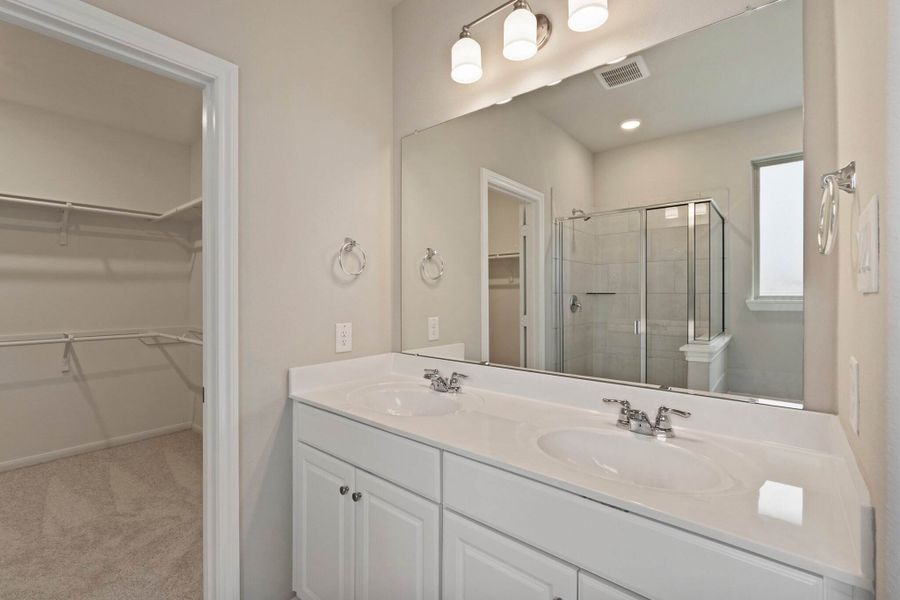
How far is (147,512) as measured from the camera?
2.36m

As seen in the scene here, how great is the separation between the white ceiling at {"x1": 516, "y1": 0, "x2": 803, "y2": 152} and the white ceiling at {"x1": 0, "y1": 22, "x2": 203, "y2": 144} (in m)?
2.37

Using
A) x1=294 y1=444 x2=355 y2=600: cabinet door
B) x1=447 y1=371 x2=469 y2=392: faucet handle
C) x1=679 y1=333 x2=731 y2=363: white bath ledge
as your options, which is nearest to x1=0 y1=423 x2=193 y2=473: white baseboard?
x1=294 y1=444 x2=355 y2=600: cabinet door

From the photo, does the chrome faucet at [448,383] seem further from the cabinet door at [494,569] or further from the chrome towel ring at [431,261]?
the cabinet door at [494,569]

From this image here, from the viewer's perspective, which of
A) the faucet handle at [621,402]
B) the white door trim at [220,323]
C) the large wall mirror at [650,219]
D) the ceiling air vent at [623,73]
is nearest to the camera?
the large wall mirror at [650,219]

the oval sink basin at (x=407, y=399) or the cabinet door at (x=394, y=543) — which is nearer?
the cabinet door at (x=394, y=543)

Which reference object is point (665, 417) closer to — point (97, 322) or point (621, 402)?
point (621, 402)

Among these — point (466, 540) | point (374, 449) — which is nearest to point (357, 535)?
point (374, 449)

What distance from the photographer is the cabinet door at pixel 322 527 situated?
4.52 feet

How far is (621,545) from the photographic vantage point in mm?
792

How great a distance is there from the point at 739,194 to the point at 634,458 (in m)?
0.78

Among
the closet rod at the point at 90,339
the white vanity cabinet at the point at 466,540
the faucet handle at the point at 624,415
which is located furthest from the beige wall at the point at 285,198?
the closet rod at the point at 90,339

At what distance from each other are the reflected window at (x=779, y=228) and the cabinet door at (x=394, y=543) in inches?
42.2

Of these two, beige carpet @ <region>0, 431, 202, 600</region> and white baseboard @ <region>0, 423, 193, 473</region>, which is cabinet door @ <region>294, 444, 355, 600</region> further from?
white baseboard @ <region>0, 423, 193, 473</region>

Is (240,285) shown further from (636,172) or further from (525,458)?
(636,172)
